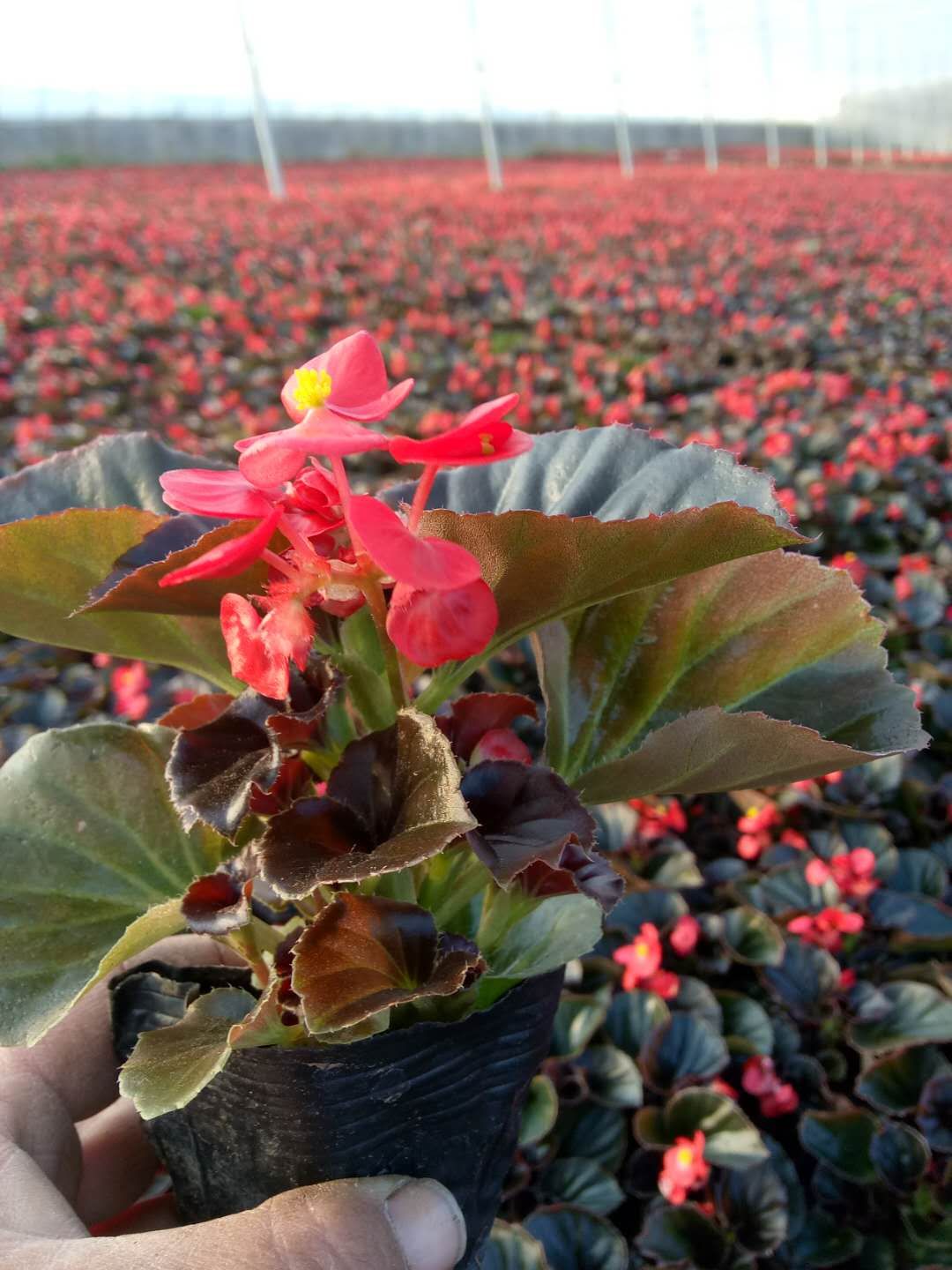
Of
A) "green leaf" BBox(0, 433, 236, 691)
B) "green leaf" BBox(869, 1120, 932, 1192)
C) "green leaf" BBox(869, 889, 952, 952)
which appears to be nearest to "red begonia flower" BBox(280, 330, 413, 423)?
"green leaf" BBox(0, 433, 236, 691)

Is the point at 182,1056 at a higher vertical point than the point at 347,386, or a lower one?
A: lower

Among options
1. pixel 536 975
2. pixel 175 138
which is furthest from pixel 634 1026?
pixel 175 138

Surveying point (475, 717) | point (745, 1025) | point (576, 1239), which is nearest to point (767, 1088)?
point (745, 1025)

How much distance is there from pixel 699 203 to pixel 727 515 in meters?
8.87

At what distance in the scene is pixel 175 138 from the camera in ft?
64.1

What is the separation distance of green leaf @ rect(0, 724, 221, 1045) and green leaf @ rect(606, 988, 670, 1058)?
78 centimetres

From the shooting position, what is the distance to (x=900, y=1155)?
3.58ft

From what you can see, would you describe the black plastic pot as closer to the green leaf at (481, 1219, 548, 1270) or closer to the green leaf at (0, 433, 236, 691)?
the green leaf at (0, 433, 236, 691)

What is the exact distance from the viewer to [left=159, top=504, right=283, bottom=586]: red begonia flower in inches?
13.9

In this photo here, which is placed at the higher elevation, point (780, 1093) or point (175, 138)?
point (175, 138)

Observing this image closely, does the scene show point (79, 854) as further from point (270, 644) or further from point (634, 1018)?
point (634, 1018)

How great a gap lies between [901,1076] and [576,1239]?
405 millimetres

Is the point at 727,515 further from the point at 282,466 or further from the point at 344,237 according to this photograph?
the point at 344,237

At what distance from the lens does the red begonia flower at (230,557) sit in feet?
1.16
